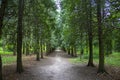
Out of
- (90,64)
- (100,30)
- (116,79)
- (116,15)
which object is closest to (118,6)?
(116,15)

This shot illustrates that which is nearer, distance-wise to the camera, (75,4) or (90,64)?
(75,4)

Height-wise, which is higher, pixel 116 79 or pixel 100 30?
pixel 100 30

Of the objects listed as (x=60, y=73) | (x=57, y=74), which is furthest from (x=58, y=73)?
(x=57, y=74)

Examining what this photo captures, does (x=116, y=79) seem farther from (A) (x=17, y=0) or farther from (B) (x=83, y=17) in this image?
(A) (x=17, y=0)

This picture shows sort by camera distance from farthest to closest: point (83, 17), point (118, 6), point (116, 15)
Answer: point (83, 17)
point (116, 15)
point (118, 6)

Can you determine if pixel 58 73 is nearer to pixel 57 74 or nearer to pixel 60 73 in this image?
pixel 60 73

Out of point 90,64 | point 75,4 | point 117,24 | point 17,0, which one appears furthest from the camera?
point 90,64

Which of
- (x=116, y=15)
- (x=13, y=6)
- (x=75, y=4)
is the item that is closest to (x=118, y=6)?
(x=116, y=15)

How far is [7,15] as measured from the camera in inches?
564

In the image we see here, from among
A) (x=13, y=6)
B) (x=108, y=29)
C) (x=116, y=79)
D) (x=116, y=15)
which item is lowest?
(x=116, y=79)

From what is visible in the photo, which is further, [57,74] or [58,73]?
[58,73]

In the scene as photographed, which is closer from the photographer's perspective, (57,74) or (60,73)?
(57,74)

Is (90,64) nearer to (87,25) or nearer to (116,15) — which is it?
(87,25)

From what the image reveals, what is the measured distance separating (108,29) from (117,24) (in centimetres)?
113
